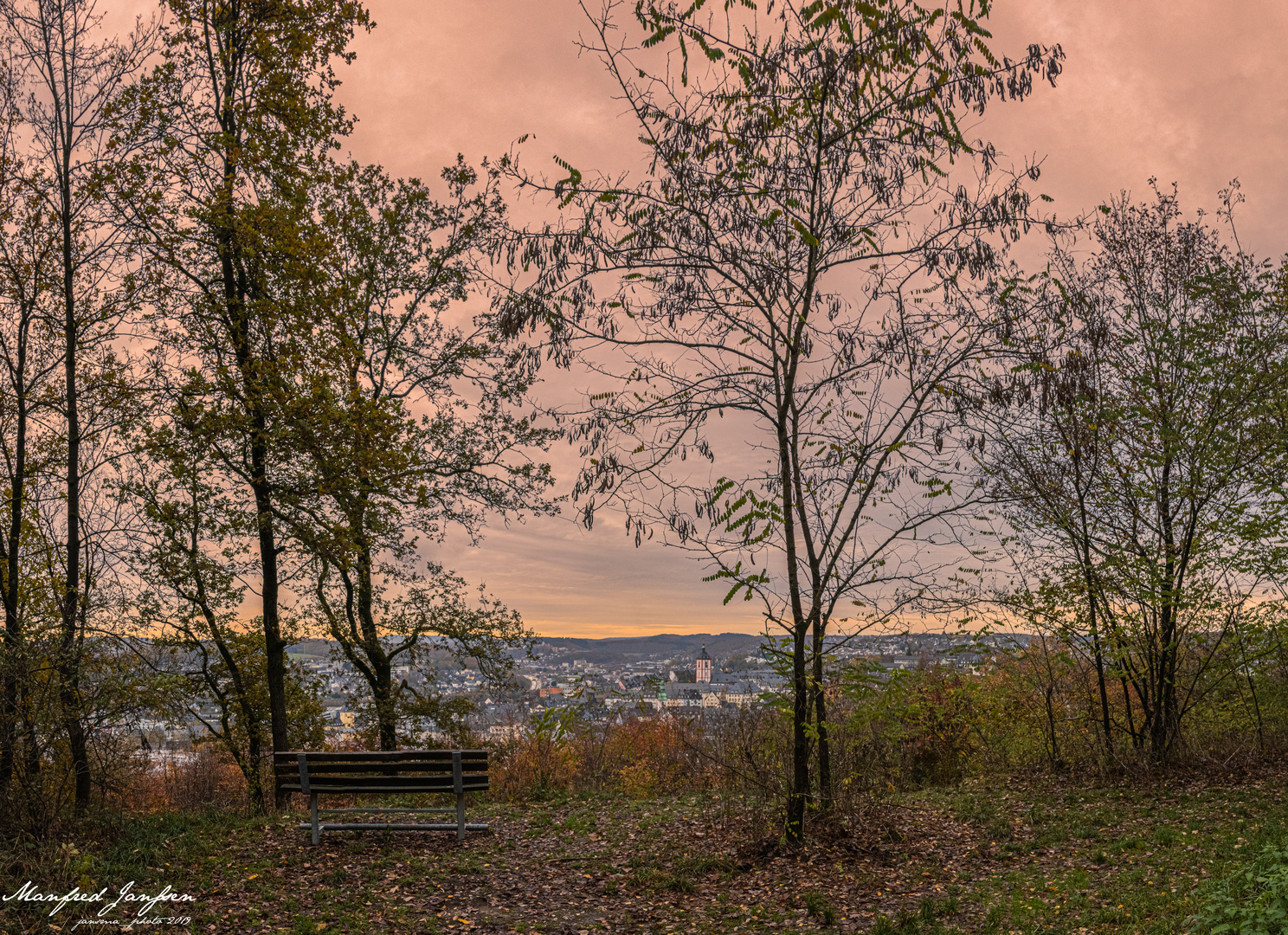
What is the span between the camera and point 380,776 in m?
8.14

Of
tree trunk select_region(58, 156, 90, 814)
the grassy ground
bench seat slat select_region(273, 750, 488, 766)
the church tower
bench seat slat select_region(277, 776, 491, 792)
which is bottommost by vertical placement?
the grassy ground

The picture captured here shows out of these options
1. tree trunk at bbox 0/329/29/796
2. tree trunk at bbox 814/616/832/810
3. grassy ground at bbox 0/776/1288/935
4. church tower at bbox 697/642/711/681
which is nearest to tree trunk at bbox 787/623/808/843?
tree trunk at bbox 814/616/832/810

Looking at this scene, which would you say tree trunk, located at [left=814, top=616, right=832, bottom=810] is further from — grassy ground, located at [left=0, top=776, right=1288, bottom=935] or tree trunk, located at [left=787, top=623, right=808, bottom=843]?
grassy ground, located at [left=0, top=776, right=1288, bottom=935]

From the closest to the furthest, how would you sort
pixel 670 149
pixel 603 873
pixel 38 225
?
pixel 603 873
pixel 670 149
pixel 38 225

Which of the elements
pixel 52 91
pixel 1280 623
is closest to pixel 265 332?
pixel 52 91

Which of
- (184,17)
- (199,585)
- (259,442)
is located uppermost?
(184,17)

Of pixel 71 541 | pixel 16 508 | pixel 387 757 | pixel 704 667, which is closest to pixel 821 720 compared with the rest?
pixel 704 667

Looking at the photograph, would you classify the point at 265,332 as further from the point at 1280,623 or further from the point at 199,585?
the point at 1280,623

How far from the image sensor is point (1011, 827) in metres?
8.30

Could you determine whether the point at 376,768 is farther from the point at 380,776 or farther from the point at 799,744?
the point at 799,744

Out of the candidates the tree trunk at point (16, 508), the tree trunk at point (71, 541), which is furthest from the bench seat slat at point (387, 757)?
the tree trunk at point (16, 508)

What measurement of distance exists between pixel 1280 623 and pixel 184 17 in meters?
16.3

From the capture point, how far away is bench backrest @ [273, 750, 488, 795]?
805 cm

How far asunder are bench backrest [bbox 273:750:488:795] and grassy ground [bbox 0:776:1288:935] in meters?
0.55
